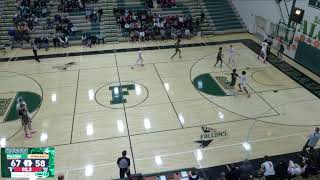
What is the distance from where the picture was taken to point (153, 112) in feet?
55.2

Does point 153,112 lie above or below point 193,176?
below

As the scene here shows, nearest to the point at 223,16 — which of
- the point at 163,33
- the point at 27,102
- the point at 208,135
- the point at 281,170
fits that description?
the point at 163,33

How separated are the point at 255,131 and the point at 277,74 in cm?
741

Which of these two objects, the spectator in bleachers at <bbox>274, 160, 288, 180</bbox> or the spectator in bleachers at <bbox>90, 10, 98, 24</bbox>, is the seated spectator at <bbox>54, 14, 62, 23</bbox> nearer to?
the spectator in bleachers at <bbox>90, 10, 98, 24</bbox>

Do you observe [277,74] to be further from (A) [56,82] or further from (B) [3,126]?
(B) [3,126]

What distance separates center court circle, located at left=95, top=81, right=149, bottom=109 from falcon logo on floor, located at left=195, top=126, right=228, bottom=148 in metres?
4.46

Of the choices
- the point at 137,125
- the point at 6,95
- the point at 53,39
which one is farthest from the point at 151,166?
the point at 53,39

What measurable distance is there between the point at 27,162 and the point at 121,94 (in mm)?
10099

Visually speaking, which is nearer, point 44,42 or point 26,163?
point 26,163

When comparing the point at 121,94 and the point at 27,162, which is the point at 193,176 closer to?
the point at 27,162

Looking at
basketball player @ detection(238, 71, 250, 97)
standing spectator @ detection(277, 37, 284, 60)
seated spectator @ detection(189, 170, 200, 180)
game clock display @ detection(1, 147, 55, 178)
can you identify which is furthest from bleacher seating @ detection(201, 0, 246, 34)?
game clock display @ detection(1, 147, 55, 178)

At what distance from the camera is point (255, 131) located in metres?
15.1

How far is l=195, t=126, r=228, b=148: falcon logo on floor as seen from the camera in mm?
14295

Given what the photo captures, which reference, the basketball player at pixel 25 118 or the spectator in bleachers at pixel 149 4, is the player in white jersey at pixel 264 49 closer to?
the spectator in bleachers at pixel 149 4
